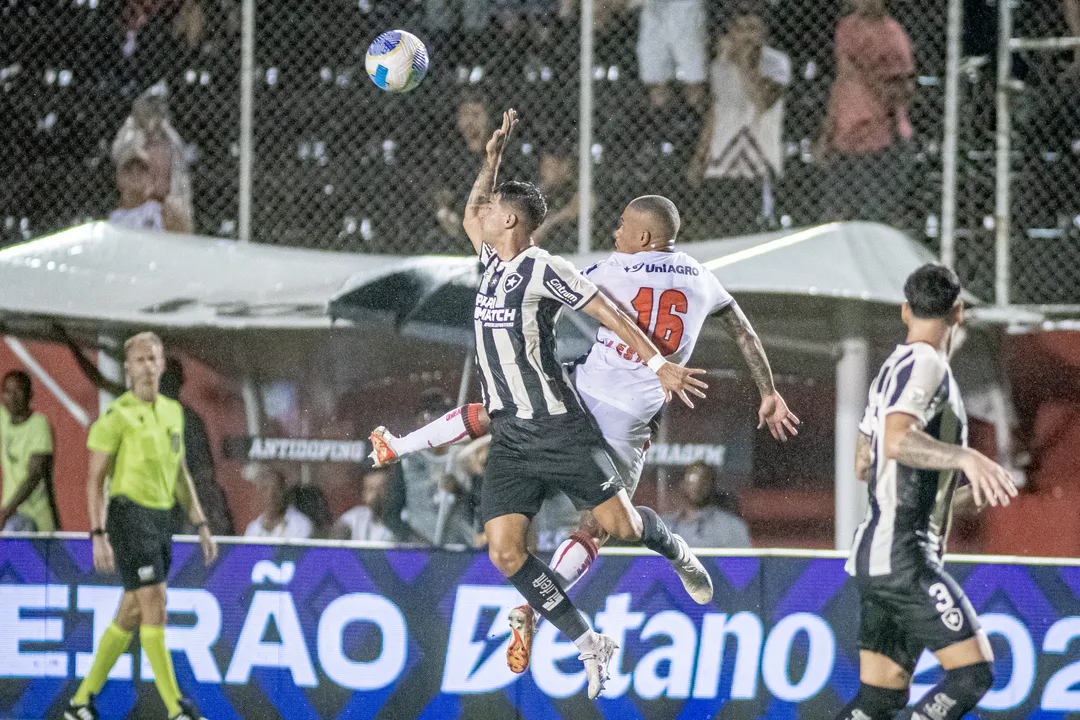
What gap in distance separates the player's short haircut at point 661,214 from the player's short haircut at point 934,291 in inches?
47.1

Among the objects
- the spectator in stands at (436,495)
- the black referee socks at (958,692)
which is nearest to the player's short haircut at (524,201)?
the spectator in stands at (436,495)

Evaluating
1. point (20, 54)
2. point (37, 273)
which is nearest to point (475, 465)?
point (37, 273)

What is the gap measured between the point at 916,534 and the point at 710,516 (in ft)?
8.51

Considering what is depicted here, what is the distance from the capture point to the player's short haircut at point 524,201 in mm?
6320

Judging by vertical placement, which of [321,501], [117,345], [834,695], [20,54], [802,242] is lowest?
[834,695]

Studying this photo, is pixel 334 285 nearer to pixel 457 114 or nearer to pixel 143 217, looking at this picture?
pixel 457 114

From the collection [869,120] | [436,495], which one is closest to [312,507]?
[436,495]

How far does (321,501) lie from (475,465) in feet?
3.49

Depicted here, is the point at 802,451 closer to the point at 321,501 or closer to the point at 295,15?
the point at 321,501

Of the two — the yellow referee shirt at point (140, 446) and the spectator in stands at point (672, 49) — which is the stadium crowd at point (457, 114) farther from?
the yellow referee shirt at point (140, 446)

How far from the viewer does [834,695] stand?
310 inches

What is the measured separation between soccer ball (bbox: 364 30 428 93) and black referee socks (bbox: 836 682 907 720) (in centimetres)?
350

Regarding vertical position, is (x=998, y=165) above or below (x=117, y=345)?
above

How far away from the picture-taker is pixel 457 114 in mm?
9125
